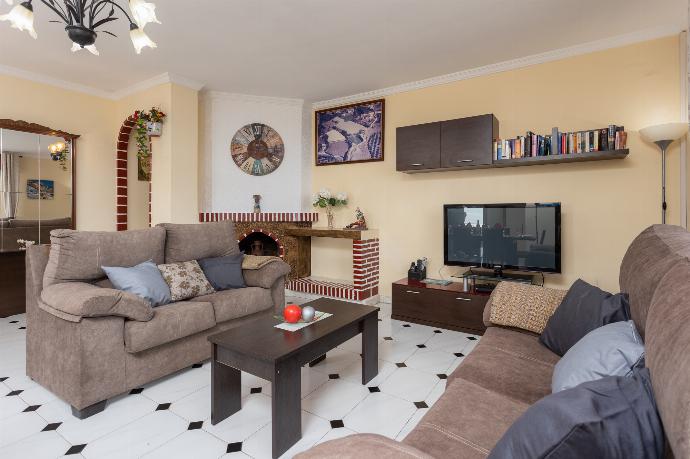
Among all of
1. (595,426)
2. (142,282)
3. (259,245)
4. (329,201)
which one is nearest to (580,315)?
(595,426)

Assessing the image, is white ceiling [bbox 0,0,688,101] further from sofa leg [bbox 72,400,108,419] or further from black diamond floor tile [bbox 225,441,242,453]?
black diamond floor tile [bbox 225,441,242,453]

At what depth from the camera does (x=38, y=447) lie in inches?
73.5

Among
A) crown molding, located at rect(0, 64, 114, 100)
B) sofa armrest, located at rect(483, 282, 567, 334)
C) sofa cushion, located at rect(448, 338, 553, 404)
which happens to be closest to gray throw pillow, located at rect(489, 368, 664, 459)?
sofa cushion, located at rect(448, 338, 553, 404)

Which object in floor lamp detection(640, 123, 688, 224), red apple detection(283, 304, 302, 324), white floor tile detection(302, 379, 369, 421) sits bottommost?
white floor tile detection(302, 379, 369, 421)

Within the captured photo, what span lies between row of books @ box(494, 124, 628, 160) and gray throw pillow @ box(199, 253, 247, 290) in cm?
274

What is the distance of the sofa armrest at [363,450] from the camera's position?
3.04 ft

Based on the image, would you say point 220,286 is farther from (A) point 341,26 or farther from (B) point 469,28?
(B) point 469,28

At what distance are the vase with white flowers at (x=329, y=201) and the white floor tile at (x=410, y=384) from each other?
2.69m

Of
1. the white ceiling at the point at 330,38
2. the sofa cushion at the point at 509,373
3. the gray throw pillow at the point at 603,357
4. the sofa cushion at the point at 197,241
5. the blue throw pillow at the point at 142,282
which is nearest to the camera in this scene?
the gray throw pillow at the point at 603,357

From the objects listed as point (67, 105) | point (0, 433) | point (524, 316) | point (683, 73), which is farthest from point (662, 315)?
point (67, 105)

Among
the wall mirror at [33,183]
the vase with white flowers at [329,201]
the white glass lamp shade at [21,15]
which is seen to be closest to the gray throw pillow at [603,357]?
the white glass lamp shade at [21,15]

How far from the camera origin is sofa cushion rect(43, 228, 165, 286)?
2.43 metres

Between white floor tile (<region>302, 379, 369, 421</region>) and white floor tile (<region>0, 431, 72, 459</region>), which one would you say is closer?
white floor tile (<region>0, 431, 72, 459</region>)

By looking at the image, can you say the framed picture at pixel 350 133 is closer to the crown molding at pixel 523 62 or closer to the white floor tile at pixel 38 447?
the crown molding at pixel 523 62
